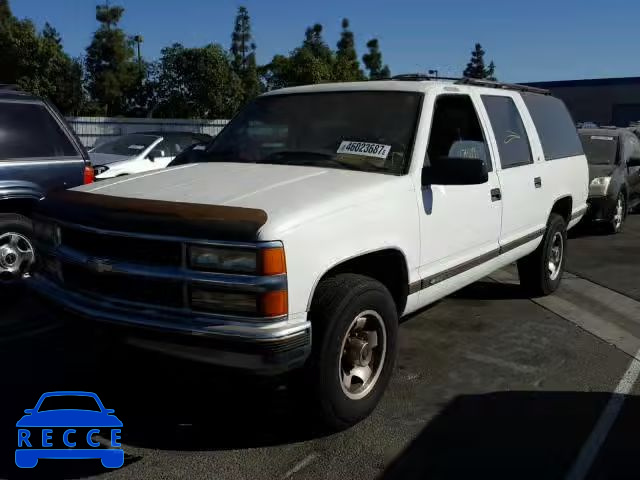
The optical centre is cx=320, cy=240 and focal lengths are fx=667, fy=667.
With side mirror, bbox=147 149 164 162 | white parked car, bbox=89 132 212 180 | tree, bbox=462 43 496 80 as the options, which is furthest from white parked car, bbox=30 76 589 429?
tree, bbox=462 43 496 80

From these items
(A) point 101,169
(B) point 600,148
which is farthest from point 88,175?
(B) point 600,148

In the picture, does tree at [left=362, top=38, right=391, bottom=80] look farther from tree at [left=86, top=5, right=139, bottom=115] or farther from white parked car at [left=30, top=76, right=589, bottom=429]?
white parked car at [left=30, top=76, right=589, bottom=429]

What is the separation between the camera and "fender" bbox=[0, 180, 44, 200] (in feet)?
19.6

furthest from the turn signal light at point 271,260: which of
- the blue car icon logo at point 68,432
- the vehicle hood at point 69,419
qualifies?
the vehicle hood at point 69,419

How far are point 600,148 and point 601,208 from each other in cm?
165

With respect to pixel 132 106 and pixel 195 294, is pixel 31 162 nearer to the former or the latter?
pixel 195 294

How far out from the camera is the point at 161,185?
385cm

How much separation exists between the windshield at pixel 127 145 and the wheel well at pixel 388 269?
31.5 ft

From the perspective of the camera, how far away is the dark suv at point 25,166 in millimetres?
6078

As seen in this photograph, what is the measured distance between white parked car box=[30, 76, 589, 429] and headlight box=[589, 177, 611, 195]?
5.33 metres

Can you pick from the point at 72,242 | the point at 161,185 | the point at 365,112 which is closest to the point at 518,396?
the point at 365,112

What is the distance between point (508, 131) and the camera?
551cm

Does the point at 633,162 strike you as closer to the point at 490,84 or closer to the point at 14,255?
the point at 490,84

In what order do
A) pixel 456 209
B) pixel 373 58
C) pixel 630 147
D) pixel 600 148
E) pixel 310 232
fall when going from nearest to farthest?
pixel 310 232 < pixel 456 209 < pixel 600 148 < pixel 630 147 < pixel 373 58
